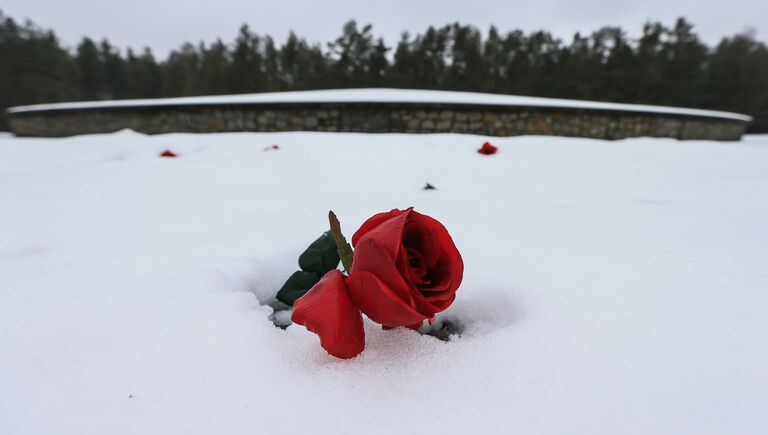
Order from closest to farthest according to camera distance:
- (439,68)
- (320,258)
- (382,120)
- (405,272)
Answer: (405,272), (320,258), (382,120), (439,68)

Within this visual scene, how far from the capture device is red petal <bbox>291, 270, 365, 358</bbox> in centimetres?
44

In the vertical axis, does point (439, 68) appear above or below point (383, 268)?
above

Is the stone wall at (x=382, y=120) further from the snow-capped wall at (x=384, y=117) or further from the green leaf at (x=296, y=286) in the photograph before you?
the green leaf at (x=296, y=286)

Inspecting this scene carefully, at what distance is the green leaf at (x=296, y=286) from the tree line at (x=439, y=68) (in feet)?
84.2

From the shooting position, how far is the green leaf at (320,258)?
2.16 feet

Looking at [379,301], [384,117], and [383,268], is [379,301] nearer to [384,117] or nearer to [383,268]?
[383,268]

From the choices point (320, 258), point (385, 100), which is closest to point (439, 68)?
point (385, 100)

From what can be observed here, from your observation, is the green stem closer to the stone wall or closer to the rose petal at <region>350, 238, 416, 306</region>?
the rose petal at <region>350, 238, 416, 306</region>

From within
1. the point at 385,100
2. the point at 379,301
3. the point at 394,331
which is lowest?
the point at 394,331

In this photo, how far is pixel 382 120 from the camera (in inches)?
176

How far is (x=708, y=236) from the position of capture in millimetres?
959

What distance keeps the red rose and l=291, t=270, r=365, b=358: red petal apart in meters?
0.02

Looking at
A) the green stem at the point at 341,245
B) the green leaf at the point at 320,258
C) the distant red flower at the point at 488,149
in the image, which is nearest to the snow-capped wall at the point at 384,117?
the distant red flower at the point at 488,149

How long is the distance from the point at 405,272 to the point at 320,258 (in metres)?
0.28
